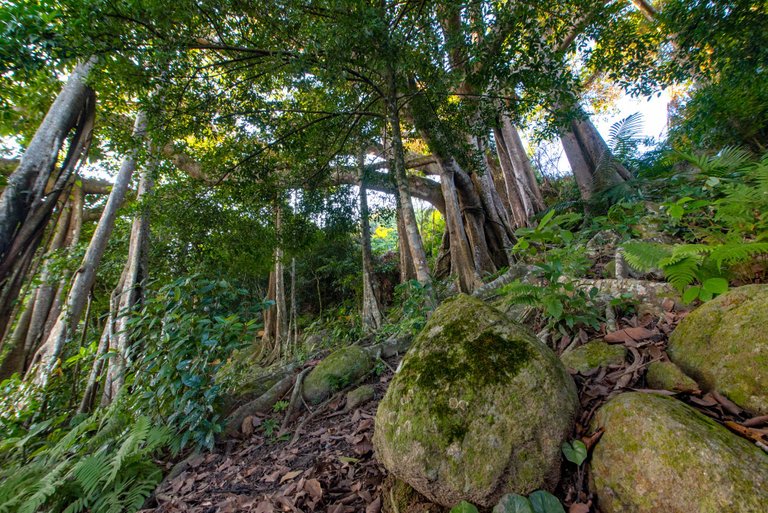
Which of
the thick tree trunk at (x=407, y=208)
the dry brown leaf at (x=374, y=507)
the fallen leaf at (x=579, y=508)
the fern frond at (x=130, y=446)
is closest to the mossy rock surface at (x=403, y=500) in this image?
the dry brown leaf at (x=374, y=507)

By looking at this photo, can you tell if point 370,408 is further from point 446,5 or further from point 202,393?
point 446,5

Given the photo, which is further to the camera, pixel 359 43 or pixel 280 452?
pixel 359 43

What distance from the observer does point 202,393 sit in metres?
2.45

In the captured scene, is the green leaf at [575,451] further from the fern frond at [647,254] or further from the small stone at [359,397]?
the small stone at [359,397]

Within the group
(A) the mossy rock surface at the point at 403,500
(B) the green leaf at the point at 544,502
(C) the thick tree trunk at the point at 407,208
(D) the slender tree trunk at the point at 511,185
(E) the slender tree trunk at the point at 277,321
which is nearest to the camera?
(B) the green leaf at the point at 544,502

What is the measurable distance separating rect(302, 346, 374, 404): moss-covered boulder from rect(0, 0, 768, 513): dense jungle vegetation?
0.15 ft

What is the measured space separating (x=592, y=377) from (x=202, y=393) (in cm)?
274

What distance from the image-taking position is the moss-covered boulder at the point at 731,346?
1.23 metres

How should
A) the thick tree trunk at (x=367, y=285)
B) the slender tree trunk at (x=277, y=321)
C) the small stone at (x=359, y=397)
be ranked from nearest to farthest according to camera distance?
the small stone at (x=359, y=397)
the thick tree trunk at (x=367, y=285)
the slender tree trunk at (x=277, y=321)

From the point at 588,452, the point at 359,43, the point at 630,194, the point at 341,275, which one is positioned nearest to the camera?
the point at 588,452

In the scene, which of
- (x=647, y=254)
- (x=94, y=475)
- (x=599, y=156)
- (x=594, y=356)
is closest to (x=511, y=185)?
(x=599, y=156)

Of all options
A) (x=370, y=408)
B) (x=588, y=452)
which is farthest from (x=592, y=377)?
(x=370, y=408)

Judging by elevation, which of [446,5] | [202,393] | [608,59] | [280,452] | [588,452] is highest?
[446,5]

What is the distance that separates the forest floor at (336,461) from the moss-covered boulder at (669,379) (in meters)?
0.04
